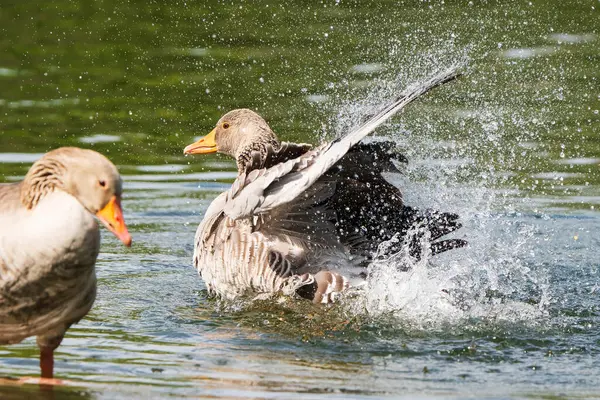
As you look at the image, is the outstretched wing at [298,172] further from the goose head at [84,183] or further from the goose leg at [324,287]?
the goose head at [84,183]

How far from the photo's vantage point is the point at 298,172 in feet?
24.8

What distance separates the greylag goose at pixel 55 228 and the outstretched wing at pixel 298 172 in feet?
5.94

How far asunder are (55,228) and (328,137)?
7.43 m

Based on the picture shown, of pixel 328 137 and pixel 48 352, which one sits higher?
pixel 328 137

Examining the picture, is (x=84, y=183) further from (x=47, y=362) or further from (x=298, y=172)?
(x=298, y=172)

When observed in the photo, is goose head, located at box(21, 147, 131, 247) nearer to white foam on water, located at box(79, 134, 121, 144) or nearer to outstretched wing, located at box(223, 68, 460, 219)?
outstretched wing, located at box(223, 68, 460, 219)

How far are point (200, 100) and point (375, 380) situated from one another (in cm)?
860

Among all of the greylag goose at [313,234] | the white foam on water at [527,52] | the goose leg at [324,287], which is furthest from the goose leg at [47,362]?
the white foam on water at [527,52]

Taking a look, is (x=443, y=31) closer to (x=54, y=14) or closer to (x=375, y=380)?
(x=54, y=14)

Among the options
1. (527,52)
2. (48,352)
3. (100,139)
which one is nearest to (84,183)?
(48,352)

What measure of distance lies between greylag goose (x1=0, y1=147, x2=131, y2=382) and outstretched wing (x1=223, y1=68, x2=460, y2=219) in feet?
5.94

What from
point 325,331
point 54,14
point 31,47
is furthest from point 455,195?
point 54,14

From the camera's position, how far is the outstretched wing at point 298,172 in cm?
726

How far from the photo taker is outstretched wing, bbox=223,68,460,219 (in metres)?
7.26
